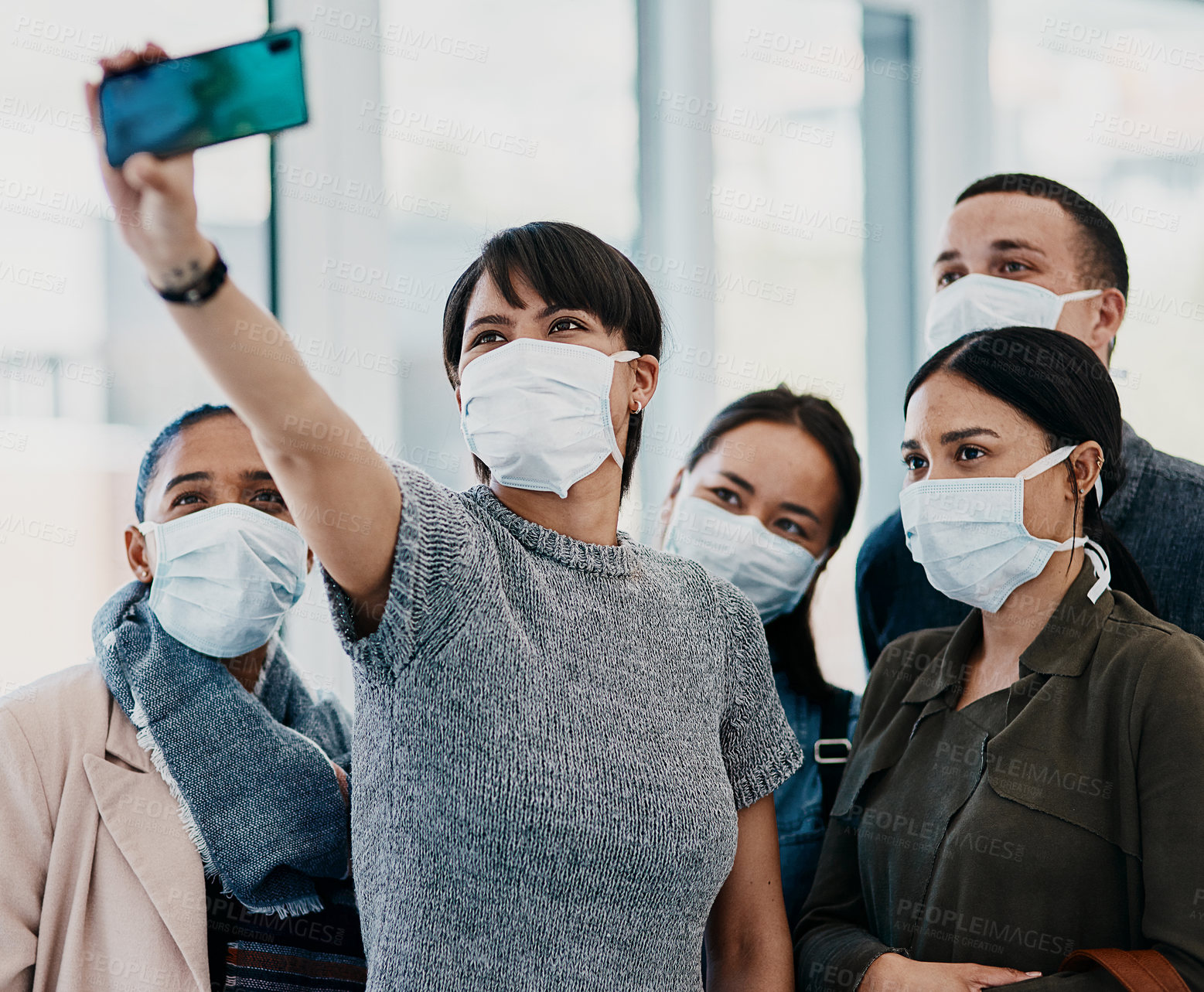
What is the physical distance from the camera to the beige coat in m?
1.50

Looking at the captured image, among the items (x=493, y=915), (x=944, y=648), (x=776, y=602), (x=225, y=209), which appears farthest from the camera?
(x=225, y=209)

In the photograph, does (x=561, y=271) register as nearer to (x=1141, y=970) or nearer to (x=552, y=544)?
(x=552, y=544)

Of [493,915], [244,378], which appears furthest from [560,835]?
[244,378]

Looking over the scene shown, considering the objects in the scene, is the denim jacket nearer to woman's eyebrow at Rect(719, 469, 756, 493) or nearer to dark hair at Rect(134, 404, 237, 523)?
woman's eyebrow at Rect(719, 469, 756, 493)

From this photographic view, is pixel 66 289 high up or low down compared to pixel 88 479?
up

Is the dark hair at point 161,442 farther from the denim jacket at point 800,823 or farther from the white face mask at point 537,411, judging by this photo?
the denim jacket at point 800,823

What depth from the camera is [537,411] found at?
137 cm

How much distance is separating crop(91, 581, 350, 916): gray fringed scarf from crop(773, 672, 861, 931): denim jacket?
82 cm

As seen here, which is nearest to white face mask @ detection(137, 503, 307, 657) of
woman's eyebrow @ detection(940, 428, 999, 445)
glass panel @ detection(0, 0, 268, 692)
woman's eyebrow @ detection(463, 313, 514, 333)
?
woman's eyebrow @ detection(463, 313, 514, 333)

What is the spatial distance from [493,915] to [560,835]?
0.11 metres

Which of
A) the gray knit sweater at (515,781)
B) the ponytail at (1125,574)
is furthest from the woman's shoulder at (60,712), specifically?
the ponytail at (1125,574)

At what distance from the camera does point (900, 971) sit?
4.93ft

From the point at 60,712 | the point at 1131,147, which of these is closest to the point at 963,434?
the point at 60,712

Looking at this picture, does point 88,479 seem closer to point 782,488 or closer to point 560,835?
point 782,488
